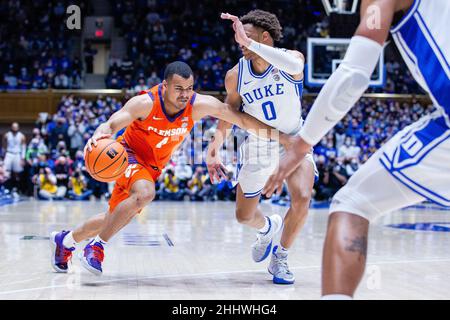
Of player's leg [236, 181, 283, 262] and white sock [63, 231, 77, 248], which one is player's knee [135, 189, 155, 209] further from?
player's leg [236, 181, 283, 262]

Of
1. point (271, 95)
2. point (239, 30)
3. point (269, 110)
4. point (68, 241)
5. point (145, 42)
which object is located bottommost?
point (68, 241)

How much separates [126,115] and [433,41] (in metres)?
2.81

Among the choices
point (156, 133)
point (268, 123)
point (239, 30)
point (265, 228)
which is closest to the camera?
point (239, 30)

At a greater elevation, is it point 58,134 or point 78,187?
point 58,134

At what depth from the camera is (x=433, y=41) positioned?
239 centimetres

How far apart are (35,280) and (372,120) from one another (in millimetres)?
16158

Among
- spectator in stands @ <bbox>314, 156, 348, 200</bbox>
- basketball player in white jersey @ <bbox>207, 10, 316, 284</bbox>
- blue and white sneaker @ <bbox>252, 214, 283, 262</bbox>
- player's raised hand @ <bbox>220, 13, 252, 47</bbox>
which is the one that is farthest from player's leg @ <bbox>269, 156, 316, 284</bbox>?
spectator in stands @ <bbox>314, 156, 348, 200</bbox>

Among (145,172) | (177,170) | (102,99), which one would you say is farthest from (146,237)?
(102,99)

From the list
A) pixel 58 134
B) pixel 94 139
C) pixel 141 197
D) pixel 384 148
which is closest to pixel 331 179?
pixel 58 134

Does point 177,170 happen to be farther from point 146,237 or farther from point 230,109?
point 230,109

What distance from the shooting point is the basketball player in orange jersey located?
478 cm

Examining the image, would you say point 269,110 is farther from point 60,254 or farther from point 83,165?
point 83,165

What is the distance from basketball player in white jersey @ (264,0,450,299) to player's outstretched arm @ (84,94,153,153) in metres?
2.34

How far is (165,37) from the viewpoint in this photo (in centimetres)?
2272
